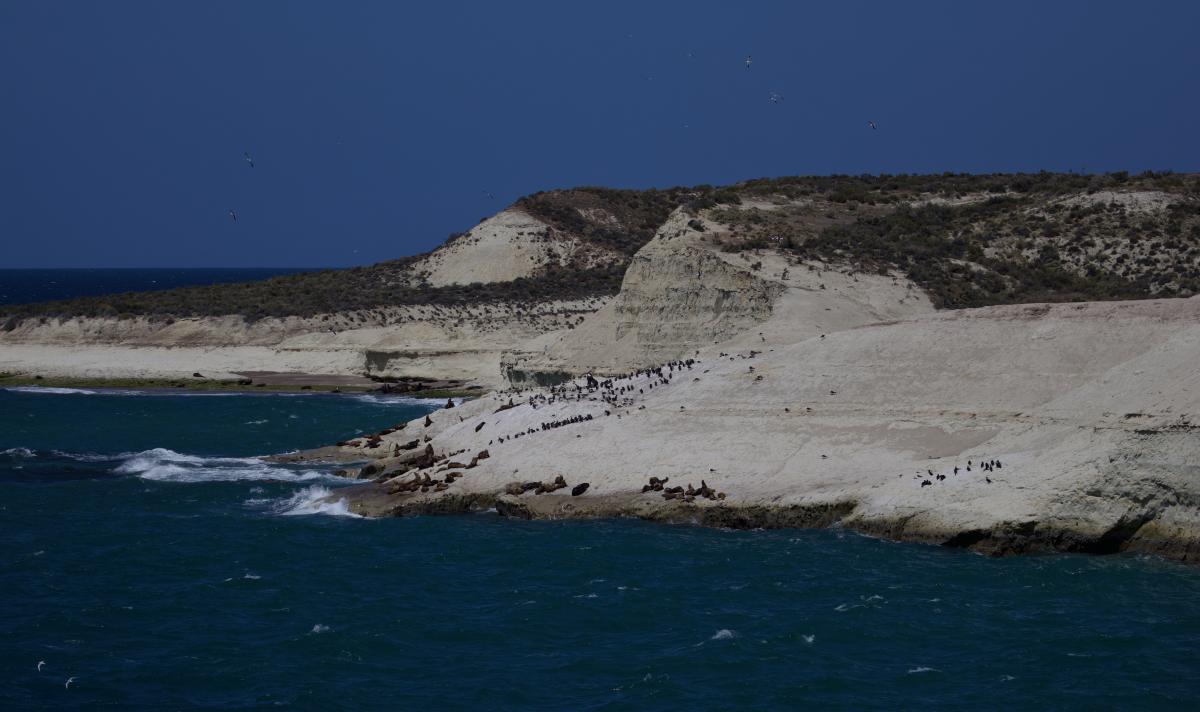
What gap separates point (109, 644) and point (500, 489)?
41.2 feet

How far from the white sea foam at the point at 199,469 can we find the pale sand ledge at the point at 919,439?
3.60 meters

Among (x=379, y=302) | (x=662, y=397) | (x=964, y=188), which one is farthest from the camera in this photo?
(x=379, y=302)

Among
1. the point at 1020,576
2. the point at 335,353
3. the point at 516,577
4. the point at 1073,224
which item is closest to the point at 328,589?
the point at 516,577

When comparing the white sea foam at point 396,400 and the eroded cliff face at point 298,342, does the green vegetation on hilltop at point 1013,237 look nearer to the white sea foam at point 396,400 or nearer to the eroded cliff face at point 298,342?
the white sea foam at point 396,400

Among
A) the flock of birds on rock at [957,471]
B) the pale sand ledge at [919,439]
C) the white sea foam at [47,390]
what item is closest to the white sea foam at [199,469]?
the pale sand ledge at [919,439]

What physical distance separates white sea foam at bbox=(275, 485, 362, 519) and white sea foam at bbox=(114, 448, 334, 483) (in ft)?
10.1

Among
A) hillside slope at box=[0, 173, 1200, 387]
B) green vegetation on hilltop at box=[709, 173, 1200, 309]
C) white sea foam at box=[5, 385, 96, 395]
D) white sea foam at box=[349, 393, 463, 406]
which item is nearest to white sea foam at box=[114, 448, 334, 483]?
hillside slope at box=[0, 173, 1200, 387]

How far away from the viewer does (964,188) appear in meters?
76.6

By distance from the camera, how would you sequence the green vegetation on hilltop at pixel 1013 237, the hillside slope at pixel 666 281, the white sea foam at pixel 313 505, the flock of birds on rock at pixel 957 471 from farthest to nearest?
the green vegetation on hilltop at pixel 1013 237, the hillside slope at pixel 666 281, the white sea foam at pixel 313 505, the flock of birds on rock at pixel 957 471

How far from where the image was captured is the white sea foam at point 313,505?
35219mm

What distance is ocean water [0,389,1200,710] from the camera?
20.9m

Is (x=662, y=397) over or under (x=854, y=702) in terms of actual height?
over

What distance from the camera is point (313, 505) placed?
118 feet

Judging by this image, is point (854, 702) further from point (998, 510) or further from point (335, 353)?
point (335, 353)
